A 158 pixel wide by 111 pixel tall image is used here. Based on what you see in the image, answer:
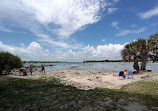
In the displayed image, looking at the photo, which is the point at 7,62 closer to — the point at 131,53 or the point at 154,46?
the point at 131,53

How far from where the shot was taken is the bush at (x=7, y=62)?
19.4m

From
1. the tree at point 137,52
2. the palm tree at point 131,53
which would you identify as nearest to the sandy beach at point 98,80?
the palm tree at point 131,53

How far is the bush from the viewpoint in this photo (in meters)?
19.4

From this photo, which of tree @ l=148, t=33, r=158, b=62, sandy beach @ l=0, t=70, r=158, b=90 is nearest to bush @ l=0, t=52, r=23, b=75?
sandy beach @ l=0, t=70, r=158, b=90

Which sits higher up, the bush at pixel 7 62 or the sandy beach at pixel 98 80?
the bush at pixel 7 62

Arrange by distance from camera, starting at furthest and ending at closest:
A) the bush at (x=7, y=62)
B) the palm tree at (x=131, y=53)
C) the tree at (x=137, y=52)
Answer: the palm tree at (x=131, y=53), the tree at (x=137, y=52), the bush at (x=7, y=62)

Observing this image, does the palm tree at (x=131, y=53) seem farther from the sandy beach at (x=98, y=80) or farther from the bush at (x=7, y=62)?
the bush at (x=7, y=62)

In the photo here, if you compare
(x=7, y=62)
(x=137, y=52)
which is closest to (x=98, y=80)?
(x=137, y=52)

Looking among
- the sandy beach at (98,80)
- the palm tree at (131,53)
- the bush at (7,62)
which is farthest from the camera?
the palm tree at (131,53)

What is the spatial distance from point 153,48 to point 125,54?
538cm

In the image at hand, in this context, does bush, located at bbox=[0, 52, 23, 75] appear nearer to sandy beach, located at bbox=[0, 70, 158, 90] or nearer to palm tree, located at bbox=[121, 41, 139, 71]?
sandy beach, located at bbox=[0, 70, 158, 90]

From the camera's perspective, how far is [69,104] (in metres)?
5.53

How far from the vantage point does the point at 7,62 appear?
20.1 meters

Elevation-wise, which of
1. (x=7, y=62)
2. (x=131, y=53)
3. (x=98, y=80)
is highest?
(x=131, y=53)
